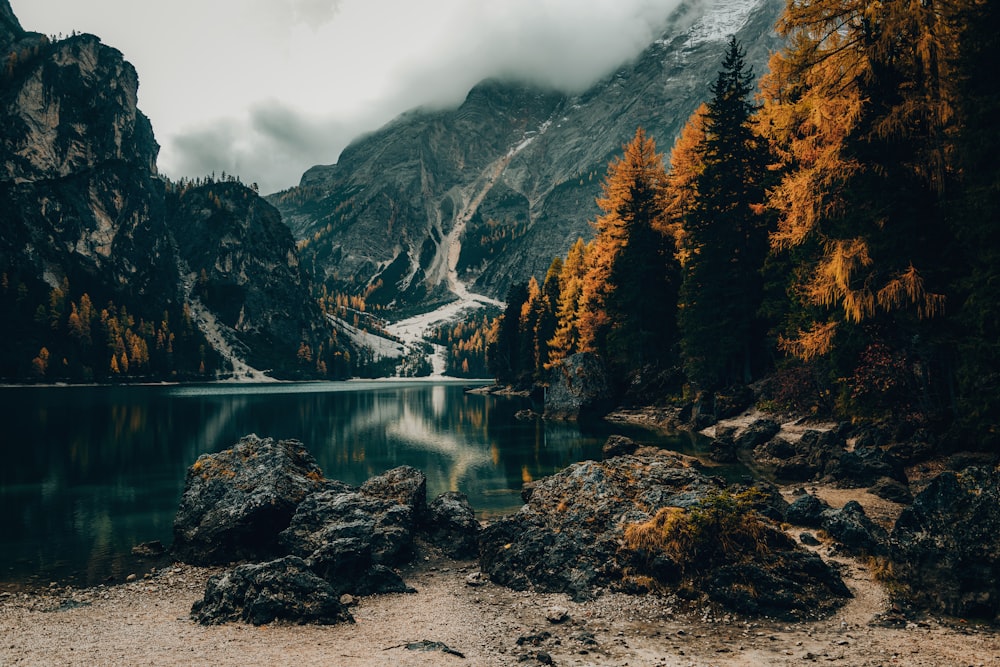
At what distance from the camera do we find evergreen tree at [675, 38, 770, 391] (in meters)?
34.8

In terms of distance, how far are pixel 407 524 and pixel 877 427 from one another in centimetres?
1739

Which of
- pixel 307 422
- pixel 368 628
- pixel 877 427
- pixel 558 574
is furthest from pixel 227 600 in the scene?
pixel 307 422

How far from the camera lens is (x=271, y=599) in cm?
1028

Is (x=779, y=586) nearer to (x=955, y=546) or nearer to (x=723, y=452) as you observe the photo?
(x=955, y=546)

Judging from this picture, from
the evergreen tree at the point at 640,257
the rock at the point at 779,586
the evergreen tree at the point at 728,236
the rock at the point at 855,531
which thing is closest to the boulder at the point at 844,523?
the rock at the point at 855,531

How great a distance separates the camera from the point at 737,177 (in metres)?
35.0


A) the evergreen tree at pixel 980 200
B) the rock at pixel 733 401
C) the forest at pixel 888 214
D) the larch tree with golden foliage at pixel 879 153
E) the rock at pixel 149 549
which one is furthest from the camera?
the rock at pixel 733 401


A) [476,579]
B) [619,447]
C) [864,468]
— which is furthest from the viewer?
[619,447]

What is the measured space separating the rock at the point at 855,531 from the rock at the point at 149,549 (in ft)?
61.1

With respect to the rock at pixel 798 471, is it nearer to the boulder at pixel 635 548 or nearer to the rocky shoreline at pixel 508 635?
the boulder at pixel 635 548

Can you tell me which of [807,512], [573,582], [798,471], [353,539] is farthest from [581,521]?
[798,471]

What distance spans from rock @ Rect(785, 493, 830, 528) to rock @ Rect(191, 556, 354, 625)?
11454mm

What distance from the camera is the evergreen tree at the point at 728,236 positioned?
114 ft

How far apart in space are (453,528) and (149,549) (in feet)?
30.8
